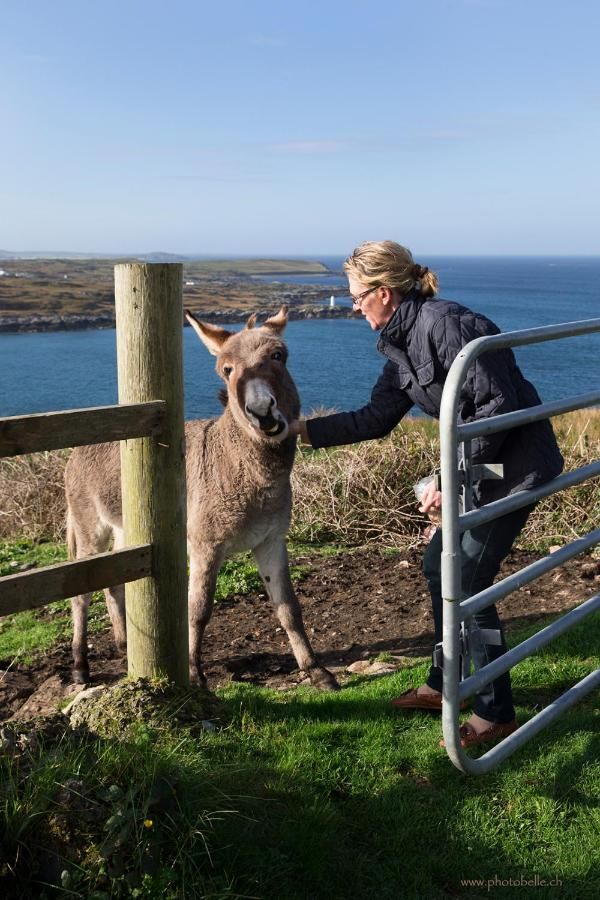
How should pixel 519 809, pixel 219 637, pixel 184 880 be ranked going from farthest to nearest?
pixel 219 637 → pixel 519 809 → pixel 184 880

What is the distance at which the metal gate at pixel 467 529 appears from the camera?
293 centimetres

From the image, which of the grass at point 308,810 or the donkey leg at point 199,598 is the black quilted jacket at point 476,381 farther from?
the donkey leg at point 199,598

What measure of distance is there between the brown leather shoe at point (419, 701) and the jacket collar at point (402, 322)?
1.94m

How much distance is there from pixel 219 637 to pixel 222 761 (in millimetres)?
3018

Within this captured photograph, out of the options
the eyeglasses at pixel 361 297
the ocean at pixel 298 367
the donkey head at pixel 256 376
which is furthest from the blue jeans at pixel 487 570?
the ocean at pixel 298 367

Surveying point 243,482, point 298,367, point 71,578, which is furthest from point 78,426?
point 298,367

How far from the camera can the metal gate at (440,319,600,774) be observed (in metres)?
2.93

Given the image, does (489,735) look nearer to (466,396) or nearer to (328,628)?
(466,396)

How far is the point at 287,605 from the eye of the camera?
5.39 metres

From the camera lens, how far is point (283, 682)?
5.41 metres

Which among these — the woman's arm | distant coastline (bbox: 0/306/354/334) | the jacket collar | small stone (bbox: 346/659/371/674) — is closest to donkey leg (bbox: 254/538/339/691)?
small stone (bbox: 346/659/371/674)

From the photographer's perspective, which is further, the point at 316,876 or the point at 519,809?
the point at 519,809

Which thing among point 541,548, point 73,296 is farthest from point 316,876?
point 73,296

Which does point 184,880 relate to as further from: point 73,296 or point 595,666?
point 73,296
